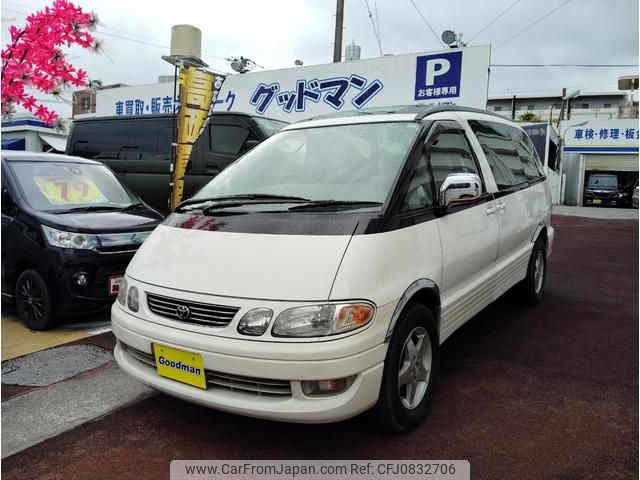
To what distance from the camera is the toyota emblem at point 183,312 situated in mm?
2391

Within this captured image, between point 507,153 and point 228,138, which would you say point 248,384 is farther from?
point 228,138

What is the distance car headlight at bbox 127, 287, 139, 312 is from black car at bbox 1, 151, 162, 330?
5.89ft

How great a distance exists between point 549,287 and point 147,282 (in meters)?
4.79

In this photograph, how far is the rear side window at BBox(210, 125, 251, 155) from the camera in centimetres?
737

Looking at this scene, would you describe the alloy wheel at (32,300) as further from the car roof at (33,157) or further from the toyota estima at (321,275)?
the toyota estima at (321,275)

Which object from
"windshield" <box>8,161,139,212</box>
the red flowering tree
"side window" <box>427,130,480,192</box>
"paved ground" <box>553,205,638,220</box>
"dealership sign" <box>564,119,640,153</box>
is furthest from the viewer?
"dealership sign" <box>564,119,640,153</box>

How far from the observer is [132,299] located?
2674 mm

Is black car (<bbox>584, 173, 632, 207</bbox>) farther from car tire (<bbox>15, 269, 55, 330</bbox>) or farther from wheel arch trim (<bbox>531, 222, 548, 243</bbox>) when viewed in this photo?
car tire (<bbox>15, 269, 55, 330</bbox>)

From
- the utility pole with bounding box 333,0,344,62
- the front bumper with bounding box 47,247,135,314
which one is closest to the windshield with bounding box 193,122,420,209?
the front bumper with bounding box 47,247,135,314

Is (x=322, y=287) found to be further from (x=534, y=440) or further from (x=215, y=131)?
(x=215, y=131)

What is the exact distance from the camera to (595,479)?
7.36 feet

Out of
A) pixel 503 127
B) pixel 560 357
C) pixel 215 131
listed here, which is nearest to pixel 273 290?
pixel 560 357

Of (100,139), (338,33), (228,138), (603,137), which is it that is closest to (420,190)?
(228,138)

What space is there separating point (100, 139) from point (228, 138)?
3.01m
